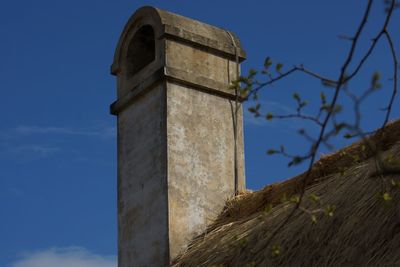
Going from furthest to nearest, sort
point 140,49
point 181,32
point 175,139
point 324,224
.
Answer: point 140,49
point 181,32
point 175,139
point 324,224

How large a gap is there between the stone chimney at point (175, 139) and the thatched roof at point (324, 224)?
8.5 inches

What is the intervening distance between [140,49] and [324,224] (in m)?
2.80

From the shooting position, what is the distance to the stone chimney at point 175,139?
21.5 feet

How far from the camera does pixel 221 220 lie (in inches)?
261

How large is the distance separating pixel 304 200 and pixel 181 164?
120 centimetres

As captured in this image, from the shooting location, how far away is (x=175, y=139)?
6.69 metres

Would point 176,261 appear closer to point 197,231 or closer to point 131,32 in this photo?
point 197,231

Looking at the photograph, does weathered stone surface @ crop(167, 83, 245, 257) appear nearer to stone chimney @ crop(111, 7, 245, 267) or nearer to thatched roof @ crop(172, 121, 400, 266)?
stone chimney @ crop(111, 7, 245, 267)

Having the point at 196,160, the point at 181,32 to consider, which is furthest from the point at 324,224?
the point at 181,32

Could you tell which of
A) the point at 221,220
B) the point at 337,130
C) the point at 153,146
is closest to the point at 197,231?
the point at 221,220

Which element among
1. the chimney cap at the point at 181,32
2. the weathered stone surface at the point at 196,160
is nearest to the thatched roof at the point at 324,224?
the weathered stone surface at the point at 196,160

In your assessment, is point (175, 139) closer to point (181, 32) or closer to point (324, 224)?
point (181, 32)

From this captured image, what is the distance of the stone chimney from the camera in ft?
21.5

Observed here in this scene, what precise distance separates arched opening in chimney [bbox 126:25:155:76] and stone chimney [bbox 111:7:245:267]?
123mm
